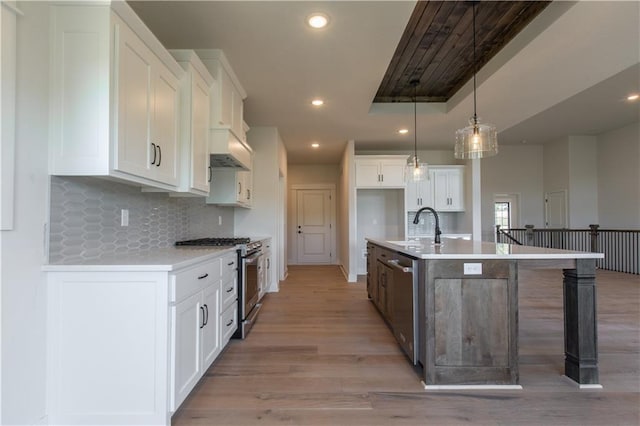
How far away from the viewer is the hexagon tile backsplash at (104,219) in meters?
1.71

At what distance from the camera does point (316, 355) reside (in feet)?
8.42

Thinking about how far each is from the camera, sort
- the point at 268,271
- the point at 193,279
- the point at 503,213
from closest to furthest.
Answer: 1. the point at 193,279
2. the point at 268,271
3. the point at 503,213

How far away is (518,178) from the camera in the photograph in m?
8.33

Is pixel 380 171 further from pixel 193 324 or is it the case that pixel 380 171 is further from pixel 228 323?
pixel 193 324

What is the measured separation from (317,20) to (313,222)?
6154 millimetres

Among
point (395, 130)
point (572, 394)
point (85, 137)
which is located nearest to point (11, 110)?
point (85, 137)

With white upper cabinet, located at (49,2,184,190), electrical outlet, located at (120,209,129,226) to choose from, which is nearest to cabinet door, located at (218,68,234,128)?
electrical outlet, located at (120,209,129,226)

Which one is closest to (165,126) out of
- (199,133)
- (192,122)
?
(192,122)

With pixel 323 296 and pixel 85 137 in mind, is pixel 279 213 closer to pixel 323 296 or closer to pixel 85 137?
pixel 323 296

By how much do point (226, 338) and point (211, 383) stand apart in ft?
1.39

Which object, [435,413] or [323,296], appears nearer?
[435,413]

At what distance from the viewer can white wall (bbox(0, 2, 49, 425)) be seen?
55.9 inches

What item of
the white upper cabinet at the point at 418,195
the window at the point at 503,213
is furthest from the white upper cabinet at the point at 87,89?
the window at the point at 503,213

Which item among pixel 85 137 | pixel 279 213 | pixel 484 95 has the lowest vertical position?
pixel 279 213
